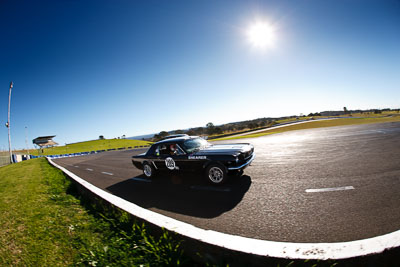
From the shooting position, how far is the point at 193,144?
6105 millimetres

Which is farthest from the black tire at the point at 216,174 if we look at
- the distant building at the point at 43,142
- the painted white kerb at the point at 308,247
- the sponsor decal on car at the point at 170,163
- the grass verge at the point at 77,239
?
the distant building at the point at 43,142

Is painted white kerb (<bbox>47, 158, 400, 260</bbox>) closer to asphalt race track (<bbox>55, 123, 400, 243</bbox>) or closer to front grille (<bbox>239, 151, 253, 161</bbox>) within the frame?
asphalt race track (<bbox>55, 123, 400, 243</bbox>)

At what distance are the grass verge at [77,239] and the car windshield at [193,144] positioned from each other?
9.89ft

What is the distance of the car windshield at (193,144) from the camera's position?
5.80 metres

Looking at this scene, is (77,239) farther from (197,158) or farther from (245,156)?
(245,156)

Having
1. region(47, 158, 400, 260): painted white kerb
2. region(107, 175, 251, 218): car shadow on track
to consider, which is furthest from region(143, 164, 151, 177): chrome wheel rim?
region(47, 158, 400, 260): painted white kerb

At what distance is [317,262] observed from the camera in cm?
153

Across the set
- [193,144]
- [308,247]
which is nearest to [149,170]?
[193,144]

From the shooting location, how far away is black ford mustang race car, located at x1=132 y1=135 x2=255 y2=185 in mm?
4828

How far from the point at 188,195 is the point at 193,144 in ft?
6.78

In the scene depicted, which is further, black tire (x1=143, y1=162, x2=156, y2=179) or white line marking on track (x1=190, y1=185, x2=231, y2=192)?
black tire (x1=143, y1=162, x2=156, y2=179)

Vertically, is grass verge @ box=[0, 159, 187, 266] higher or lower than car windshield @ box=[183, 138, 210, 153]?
lower

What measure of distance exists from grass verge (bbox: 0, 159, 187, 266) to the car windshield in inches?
119

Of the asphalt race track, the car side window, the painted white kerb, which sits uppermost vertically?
the car side window
